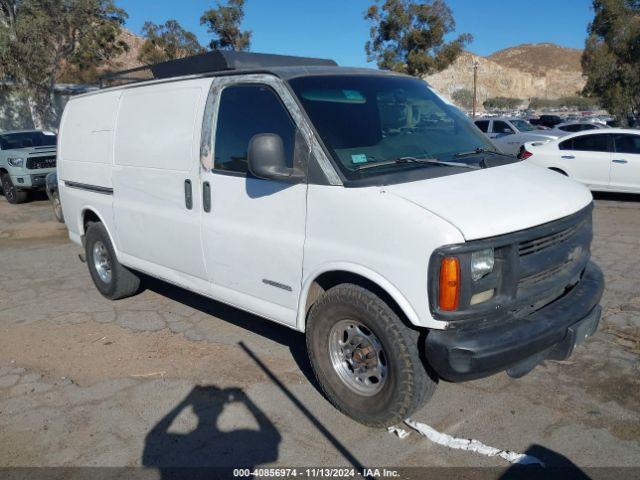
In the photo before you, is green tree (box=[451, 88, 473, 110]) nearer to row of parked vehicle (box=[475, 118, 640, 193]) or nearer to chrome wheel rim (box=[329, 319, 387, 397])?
row of parked vehicle (box=[475, 118, 640, 193])

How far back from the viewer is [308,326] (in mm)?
3527

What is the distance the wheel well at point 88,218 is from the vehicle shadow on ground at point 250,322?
3.06ft

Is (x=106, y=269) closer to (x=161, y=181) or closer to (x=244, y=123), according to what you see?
(x=161, y=181)

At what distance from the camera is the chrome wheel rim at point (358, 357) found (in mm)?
3281

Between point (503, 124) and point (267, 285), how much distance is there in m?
16.4

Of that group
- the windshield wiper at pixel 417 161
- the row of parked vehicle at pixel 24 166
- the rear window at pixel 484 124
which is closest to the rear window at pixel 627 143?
the rear window at pixel 484 124

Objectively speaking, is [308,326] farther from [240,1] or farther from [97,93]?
[240,1]

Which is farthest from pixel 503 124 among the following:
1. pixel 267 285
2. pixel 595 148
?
pixel 267 285

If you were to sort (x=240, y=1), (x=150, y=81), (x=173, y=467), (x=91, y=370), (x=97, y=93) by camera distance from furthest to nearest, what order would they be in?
(x=240, y=1), (x=97, y=93), (x=150, y=81), (x=91, y=370), (x=173, y=467)

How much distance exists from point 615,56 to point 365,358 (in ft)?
84.6

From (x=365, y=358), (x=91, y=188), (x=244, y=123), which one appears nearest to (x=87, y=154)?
(x=91, y=188)

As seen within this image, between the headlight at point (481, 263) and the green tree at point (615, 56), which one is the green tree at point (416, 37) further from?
the headlight at point (481, 263)

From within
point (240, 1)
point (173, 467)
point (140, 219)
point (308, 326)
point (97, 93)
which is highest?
point (240, 1)

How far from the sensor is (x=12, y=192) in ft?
43.2
